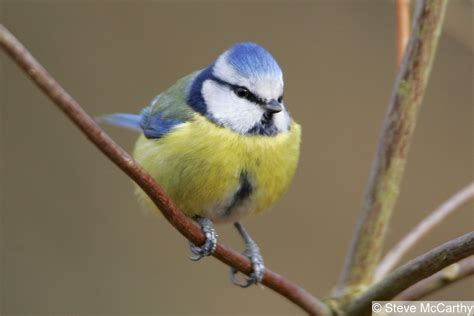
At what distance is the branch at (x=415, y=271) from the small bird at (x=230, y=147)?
0.33m

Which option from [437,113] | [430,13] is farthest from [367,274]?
[437,113]

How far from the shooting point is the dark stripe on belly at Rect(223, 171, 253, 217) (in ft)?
4.91

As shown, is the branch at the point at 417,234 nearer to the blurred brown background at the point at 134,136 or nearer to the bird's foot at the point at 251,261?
the bird's foot at the point at 251,261

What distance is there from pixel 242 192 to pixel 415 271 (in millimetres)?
579

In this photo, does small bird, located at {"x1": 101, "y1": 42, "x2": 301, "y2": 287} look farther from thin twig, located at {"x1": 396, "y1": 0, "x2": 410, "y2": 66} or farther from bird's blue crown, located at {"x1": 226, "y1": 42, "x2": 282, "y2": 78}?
thin twig, located at {"x1": 396, "y1": 0, "x2": 410, "y2": 66}

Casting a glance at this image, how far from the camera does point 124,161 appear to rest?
0.87 meters

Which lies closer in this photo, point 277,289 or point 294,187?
point 277,289

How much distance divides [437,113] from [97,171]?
140cm

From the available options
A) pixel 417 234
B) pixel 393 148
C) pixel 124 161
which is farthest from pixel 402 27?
pixel 124 161

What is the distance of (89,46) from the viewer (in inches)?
115

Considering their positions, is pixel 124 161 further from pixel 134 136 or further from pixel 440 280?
pixel 134 136

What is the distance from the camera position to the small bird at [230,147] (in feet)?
4.84

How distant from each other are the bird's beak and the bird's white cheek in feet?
0.07

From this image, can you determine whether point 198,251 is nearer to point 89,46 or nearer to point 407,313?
point 407,313
